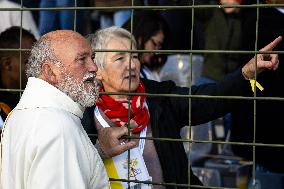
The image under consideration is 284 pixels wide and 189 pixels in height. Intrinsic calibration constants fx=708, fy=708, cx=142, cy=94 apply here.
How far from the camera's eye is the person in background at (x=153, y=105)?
3760mm

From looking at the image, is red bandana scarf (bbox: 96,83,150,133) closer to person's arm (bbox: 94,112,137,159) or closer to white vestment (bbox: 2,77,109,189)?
person's arm (bbox: 94,112,137,159)

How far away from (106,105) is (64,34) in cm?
81

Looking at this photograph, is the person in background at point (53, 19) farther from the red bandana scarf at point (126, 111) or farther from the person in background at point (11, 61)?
the red bandana scarf at point (126, 111)

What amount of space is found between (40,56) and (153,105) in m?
1.04

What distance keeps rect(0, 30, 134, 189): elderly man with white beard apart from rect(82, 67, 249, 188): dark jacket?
0.79 meters

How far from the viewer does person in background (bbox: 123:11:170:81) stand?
495 cm

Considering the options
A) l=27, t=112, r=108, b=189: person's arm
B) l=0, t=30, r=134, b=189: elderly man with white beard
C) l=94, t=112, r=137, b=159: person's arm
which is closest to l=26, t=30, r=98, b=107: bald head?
l=0, t=30, r=134, b=189: elderly man with white beard

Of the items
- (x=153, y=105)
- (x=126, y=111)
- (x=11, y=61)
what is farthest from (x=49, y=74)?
(x=11, y=61)

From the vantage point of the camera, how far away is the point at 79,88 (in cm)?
300

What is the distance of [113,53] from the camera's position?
3953 mm

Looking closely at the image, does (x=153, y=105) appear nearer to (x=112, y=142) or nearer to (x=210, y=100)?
(x=210, y=100)

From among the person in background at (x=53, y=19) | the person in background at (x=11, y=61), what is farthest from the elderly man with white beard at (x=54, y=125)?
the person in background at (x=53, y=19)

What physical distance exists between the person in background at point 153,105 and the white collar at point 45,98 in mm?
783

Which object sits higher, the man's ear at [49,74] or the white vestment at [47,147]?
the man's ear at [49,74]
